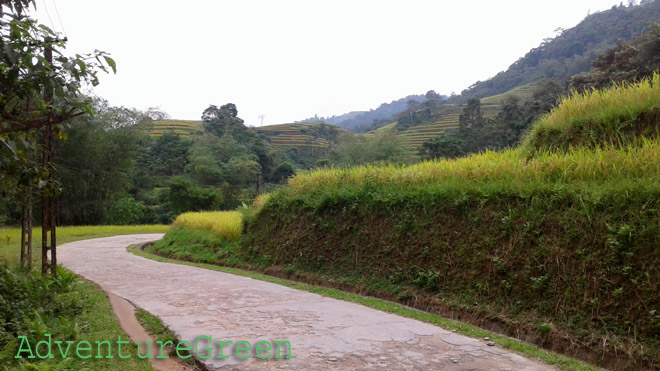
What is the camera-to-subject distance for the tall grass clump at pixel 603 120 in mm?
6469

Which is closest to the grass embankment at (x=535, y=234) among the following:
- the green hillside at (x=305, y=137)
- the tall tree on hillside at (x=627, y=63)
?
the tall tree on hillside at (x=627, y=63)

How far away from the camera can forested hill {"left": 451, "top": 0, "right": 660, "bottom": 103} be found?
5212cm

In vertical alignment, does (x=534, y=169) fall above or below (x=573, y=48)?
below

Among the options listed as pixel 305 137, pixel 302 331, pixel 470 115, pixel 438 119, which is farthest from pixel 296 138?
pixel 302 331

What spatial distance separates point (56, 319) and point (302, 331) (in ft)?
9.05

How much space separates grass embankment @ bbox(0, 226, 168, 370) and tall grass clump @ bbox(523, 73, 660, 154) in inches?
266

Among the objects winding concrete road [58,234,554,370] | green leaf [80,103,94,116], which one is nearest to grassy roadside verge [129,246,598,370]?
winding concrete road [58,234,554,370]

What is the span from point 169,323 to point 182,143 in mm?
43058

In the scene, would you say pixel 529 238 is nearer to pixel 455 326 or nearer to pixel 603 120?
pixel 455 326

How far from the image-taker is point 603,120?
6867 mm

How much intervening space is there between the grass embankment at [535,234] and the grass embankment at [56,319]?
388 cm

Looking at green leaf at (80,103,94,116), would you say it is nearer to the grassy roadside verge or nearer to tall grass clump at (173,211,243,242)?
the grassy roadside verge

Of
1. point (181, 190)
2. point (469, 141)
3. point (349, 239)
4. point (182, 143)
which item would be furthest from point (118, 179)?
point (349, 239)

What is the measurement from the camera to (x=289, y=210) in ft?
34.3
